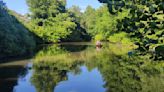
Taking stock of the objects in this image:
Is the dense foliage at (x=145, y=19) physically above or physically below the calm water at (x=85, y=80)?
above

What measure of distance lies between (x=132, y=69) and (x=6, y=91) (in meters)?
9.82

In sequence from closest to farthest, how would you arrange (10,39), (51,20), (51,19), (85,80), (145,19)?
(145,19), (85,80), (10,39), (51,19), (51,20)

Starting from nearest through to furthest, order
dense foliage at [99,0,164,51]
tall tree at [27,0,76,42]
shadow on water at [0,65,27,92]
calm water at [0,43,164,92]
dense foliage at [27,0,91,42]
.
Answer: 1. dense foliage at [99,0,164,51]
2. calm water at [0,43,164,92]
3. shadow on water at [0,65,27,92]
4. dense foliage at [27,0,91,42]
5. tall tree at [27,0,76,42]

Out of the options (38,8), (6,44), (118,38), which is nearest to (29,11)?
(38,8)

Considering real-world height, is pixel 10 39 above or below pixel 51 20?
above

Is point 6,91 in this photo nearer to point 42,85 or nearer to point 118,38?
point 42,85

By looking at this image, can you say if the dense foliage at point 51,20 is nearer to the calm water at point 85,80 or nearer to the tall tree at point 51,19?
the tall tree at point 51,19

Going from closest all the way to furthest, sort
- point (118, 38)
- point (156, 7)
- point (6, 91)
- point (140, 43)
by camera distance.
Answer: point (156, 7)
point (140, 43)
point (6, 91)
point (118, 38)

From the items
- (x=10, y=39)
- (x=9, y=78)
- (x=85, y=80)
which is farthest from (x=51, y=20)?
(x=85, y=80)

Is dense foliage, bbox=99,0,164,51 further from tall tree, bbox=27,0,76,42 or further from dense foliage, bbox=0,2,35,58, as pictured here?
tall tree, bbox=27,0,76,42

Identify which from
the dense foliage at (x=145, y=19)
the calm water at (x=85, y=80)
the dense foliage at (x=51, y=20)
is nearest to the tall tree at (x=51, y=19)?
the dense foliage at (x=51, y=20)

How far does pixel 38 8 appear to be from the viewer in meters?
86.4

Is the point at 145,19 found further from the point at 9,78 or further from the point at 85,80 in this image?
the point at 9,78

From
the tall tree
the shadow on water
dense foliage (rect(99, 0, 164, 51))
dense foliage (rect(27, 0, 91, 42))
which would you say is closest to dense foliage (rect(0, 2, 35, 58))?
the shadow on water
